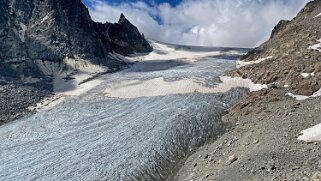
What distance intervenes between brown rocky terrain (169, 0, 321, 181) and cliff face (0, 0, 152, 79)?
31051 millimetres

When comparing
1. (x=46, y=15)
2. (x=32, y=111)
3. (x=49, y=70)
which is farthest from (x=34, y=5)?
(x=32, y=111)

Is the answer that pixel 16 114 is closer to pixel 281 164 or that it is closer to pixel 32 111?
pixel 32 111

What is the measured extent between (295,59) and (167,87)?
12545 mm

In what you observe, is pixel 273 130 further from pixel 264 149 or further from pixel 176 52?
pixel 176 52

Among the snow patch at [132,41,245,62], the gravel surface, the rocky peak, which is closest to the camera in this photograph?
the gravel surface

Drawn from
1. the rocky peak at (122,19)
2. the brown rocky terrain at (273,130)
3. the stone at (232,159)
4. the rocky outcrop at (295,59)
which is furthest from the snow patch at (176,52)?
the stone at (232,159)

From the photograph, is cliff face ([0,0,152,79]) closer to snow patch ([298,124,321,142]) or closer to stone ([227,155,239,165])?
stone ([227,155,239,165])

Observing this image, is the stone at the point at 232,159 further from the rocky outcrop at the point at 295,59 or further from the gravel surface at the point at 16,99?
the gravel surface at the point at 16,99

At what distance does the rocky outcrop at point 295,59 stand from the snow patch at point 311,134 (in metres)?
8.37

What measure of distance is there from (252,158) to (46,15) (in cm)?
5752

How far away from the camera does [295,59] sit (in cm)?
3831

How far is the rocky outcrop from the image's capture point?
33625 mm

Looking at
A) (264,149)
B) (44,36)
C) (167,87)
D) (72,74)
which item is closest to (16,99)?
(72,74)

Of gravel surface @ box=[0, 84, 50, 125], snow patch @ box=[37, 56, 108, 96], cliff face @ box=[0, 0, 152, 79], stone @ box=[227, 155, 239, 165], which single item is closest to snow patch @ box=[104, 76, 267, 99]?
snow patch @ box=[37, 56, 108, 96]
